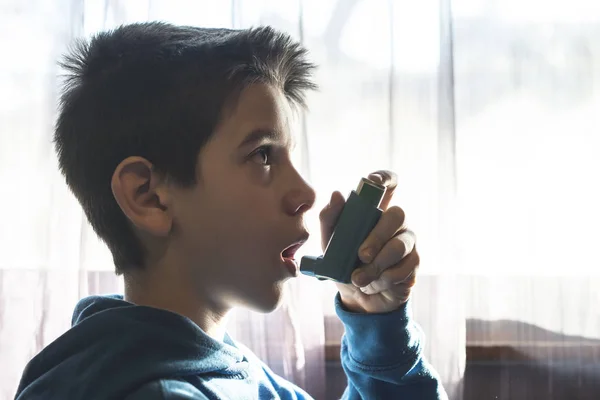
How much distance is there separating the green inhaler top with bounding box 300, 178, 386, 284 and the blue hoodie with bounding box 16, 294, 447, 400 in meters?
0.14

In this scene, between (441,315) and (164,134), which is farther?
(441,315)

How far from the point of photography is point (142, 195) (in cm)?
64

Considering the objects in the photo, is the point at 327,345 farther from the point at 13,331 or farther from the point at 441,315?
the point at 13,331

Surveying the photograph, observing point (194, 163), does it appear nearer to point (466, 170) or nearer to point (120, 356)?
point (120, 356)

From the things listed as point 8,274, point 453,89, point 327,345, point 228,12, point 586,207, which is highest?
point 228,12

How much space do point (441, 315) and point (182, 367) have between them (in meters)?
0.59

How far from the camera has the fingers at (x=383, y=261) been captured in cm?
63

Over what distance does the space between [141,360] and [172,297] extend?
0.31 feet

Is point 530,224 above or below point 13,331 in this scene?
above

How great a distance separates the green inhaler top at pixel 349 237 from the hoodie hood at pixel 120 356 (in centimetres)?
14

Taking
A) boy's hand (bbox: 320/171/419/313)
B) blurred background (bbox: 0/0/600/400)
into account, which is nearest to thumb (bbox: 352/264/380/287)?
boy's hand (bbox: 320/171/419/313)

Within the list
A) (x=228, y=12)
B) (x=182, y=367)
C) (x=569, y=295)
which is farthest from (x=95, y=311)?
(x=569, y=295)

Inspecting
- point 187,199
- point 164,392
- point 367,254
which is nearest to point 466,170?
point 367,254

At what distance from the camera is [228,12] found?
3.61 feet
